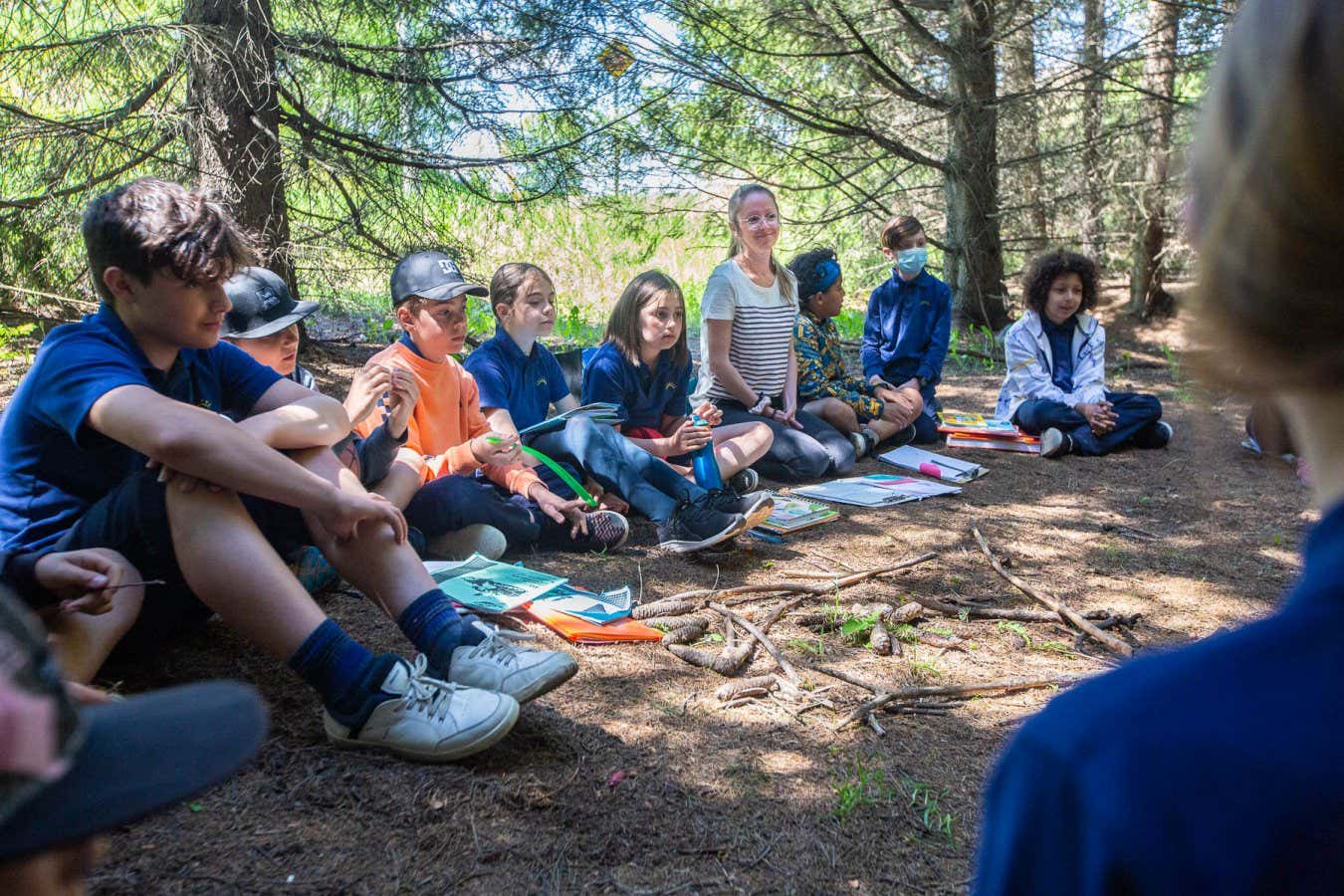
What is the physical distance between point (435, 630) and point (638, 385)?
7.01 feet

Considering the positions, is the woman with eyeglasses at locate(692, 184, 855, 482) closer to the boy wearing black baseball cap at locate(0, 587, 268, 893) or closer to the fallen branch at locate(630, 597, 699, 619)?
the fallen branch at locate(630, 597, 699, 619)

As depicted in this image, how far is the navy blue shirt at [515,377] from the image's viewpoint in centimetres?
389

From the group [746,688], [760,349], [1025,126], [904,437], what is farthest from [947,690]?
[1025,126]

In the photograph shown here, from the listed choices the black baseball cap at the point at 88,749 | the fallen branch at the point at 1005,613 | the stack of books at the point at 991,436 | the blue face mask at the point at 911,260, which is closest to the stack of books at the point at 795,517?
the fallen branch at the point at 1005,613

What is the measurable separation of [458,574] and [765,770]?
1.34 m

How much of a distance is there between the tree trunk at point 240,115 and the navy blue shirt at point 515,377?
5.86 feet

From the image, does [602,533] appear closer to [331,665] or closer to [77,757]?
[331,665]

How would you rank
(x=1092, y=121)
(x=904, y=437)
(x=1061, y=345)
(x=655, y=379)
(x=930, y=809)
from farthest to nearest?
(x=1092, y=121) → (x=1061, y=345) → (x=904, y=437) → (x=655, y=379) → (x=930, y=809)

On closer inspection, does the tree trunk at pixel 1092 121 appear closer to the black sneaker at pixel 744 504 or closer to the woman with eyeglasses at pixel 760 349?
the woman with eyeglasses at pixel 760 349

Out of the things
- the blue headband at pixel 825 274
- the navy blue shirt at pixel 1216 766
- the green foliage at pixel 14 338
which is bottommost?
the navy blue shirt at pixel 1216 766

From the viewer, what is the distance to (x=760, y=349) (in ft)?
16.7

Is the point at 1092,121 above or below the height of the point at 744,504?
above

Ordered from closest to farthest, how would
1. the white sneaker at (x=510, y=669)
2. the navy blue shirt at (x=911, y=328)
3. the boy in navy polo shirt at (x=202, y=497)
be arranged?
the boy in navy polo shirt at (x=202, y=497), the white sneaker at (x=510, y=669), the navy blue shirt at (x=911, y=328)

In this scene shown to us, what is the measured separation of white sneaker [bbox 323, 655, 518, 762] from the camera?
2.03 meters
